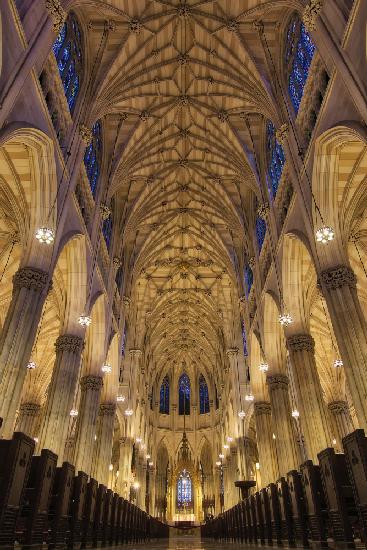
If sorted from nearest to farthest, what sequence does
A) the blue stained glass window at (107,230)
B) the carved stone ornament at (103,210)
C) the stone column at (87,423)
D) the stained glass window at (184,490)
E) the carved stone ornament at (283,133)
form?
1. the carved stone ornament at (283,133)
2. the stone column at (87,423)
3. the carved stone ornament at (103,210)
4. the blue stained glass window at (107,230)
5. the stained glass window at (184,490)

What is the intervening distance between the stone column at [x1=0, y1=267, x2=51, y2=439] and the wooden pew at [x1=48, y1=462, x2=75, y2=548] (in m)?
Result: 3.31

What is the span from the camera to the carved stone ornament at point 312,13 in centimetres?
1238

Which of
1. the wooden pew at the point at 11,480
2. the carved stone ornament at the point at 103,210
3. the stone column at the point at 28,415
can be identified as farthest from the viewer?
the stone column at the point at 28,415

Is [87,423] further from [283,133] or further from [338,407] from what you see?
[338,407]

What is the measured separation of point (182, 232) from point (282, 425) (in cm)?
1660

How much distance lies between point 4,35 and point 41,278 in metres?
6.61

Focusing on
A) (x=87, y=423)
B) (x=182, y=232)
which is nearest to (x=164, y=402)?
(x=182, y=232)

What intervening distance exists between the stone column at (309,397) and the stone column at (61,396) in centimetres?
849

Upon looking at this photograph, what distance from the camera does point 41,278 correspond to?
12781mm

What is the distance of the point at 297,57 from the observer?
55.9 feet

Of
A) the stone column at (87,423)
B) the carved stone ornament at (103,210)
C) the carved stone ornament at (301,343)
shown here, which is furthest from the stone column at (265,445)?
the carved stone ornament at (103,210)

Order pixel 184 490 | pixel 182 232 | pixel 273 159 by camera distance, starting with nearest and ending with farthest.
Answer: pixel 273 159, pixel 182 232, pixel 184 490

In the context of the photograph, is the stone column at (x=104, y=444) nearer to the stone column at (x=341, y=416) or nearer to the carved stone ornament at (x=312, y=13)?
the stone column at (x=341, y=416)

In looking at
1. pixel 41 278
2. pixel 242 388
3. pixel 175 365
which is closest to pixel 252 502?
pixel 41 278
